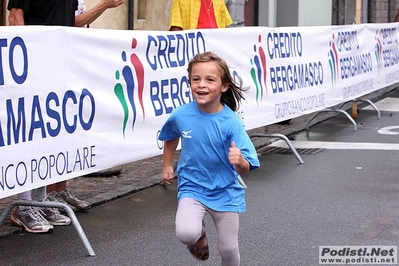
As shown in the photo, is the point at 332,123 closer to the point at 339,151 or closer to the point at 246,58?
the point at 339,151

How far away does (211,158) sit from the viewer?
4965mm

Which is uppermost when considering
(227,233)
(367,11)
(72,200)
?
(367,11)

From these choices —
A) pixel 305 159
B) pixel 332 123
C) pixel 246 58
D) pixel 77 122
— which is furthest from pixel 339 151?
pixel 77 122

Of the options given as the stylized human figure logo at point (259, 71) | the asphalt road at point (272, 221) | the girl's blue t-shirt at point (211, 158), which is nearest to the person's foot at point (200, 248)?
the girl's blue t-shirt at point (211, 158)

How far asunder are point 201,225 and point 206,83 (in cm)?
74

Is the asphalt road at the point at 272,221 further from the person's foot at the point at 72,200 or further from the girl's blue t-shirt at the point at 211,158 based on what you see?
the girl's blue t-shirt at the point at 211,158

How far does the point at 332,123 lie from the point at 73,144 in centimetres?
757

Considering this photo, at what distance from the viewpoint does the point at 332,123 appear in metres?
13.6

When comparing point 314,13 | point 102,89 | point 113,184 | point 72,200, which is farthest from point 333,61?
point 314,13

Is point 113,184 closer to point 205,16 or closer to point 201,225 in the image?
point 205,16

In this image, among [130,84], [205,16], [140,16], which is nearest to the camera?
[130,84]

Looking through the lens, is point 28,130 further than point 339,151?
No

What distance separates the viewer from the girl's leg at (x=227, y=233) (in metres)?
4.91

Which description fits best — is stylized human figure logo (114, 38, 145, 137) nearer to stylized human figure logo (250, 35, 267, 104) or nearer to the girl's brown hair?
the girl's brown hair
